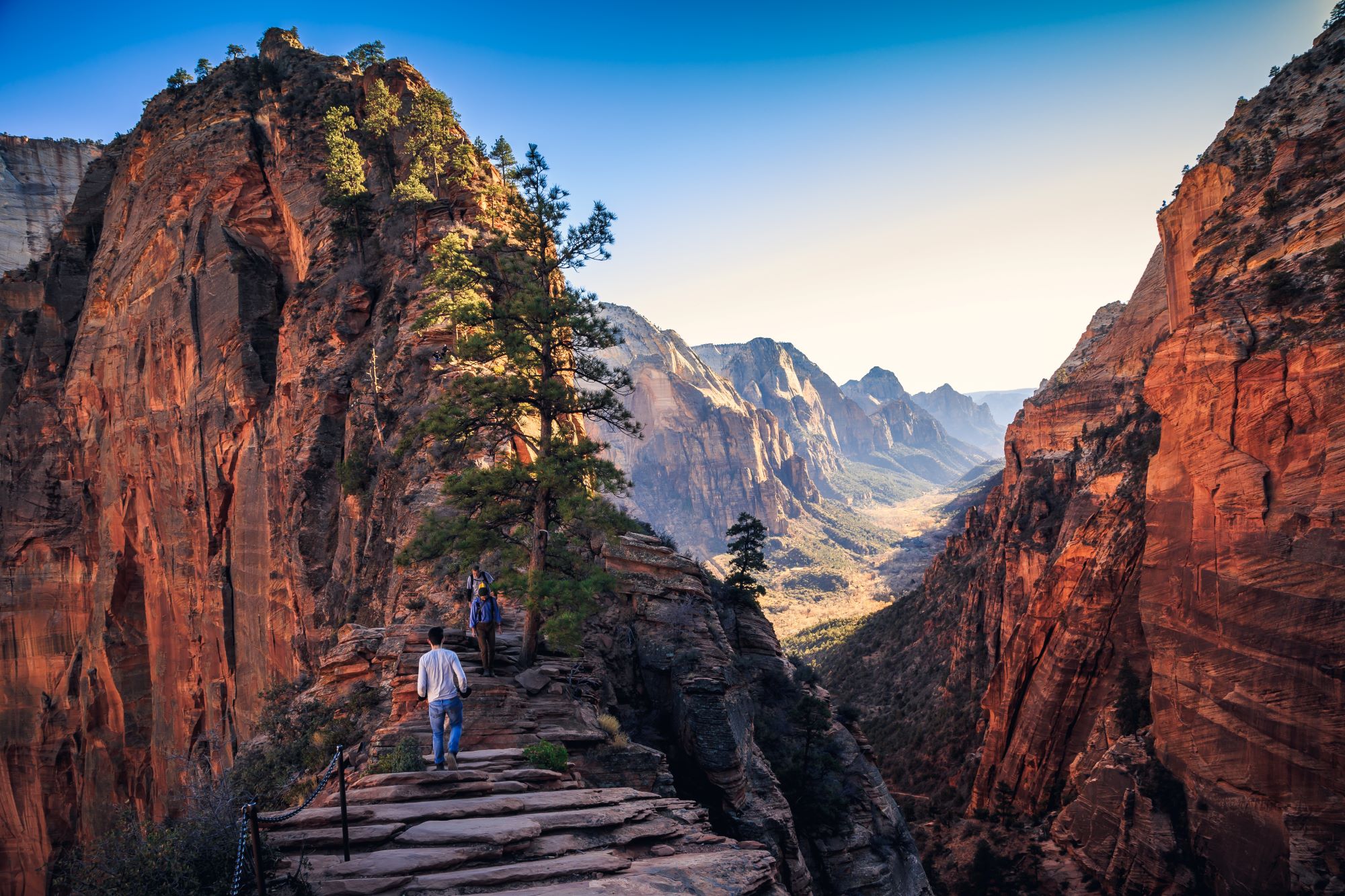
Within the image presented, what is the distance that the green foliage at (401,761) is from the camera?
31.3 feet

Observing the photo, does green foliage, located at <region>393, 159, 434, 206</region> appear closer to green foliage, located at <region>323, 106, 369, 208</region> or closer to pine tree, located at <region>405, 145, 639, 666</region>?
green foliage, located at <region>323, 106, 369, 208</region>

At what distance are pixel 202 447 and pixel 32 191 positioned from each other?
61.1m

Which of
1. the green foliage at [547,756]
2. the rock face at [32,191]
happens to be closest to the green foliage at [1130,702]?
the green foliage at [547,756]

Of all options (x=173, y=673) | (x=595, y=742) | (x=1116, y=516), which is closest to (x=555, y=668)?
(x=595, y=742)

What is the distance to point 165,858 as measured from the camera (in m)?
5.97

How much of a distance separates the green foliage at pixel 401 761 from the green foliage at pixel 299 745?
9.24 feet

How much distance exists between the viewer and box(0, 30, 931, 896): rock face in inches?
992

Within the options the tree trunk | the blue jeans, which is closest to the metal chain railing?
the blue jeans

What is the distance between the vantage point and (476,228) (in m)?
27.3

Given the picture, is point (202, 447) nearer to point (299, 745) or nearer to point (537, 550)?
point (299, 745)

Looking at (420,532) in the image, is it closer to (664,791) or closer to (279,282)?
(664,791)

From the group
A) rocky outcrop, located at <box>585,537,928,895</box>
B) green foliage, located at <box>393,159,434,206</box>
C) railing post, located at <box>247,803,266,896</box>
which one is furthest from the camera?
green foliage, located at <box>393,159,434,206</box>

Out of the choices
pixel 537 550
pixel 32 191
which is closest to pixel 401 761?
pixel 537 550

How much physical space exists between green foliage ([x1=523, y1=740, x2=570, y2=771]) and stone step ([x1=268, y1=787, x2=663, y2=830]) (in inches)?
27.9
